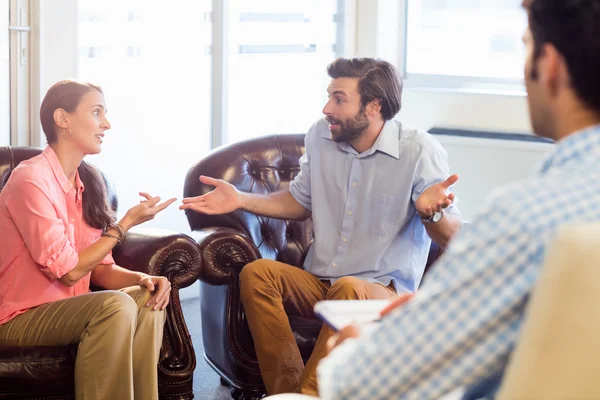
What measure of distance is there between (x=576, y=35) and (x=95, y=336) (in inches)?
75.3

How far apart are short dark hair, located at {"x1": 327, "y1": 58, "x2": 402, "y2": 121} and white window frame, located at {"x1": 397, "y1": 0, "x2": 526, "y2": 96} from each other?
154 cm

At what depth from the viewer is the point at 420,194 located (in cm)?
288

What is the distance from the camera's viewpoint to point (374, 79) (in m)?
3.14

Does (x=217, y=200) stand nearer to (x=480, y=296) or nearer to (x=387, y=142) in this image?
(x=387, y=142)

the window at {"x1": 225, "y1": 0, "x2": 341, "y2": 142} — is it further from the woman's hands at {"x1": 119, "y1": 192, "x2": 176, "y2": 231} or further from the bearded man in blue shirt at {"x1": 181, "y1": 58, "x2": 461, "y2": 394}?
the woman's hands at {"x1": 119, "y1": 192, "x2": 176, "y2": 231}

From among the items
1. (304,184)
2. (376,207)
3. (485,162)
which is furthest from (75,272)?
(485,162)

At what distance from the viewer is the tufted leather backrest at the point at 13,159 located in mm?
3066

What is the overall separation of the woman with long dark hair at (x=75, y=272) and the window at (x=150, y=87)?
1207mm

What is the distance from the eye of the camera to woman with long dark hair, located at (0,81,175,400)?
8.50ft

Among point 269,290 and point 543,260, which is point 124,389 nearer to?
point 269,290

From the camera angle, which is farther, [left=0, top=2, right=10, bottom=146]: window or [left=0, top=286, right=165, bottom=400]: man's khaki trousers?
[left=0, top=2, right=10, bottom=146]: window

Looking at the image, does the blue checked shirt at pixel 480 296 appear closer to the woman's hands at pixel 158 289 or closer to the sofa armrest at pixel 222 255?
the woman's hands at pixel 158 289

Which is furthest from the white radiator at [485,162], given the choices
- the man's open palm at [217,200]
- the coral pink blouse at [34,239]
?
the coral pink blouse at [34,239]

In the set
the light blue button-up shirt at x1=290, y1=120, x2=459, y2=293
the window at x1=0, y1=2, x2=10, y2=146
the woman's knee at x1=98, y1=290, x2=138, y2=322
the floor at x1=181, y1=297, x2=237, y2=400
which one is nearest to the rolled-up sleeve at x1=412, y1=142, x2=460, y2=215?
the light blue button-up shirt at x1=290, y1=120, x2=459, y2=293
